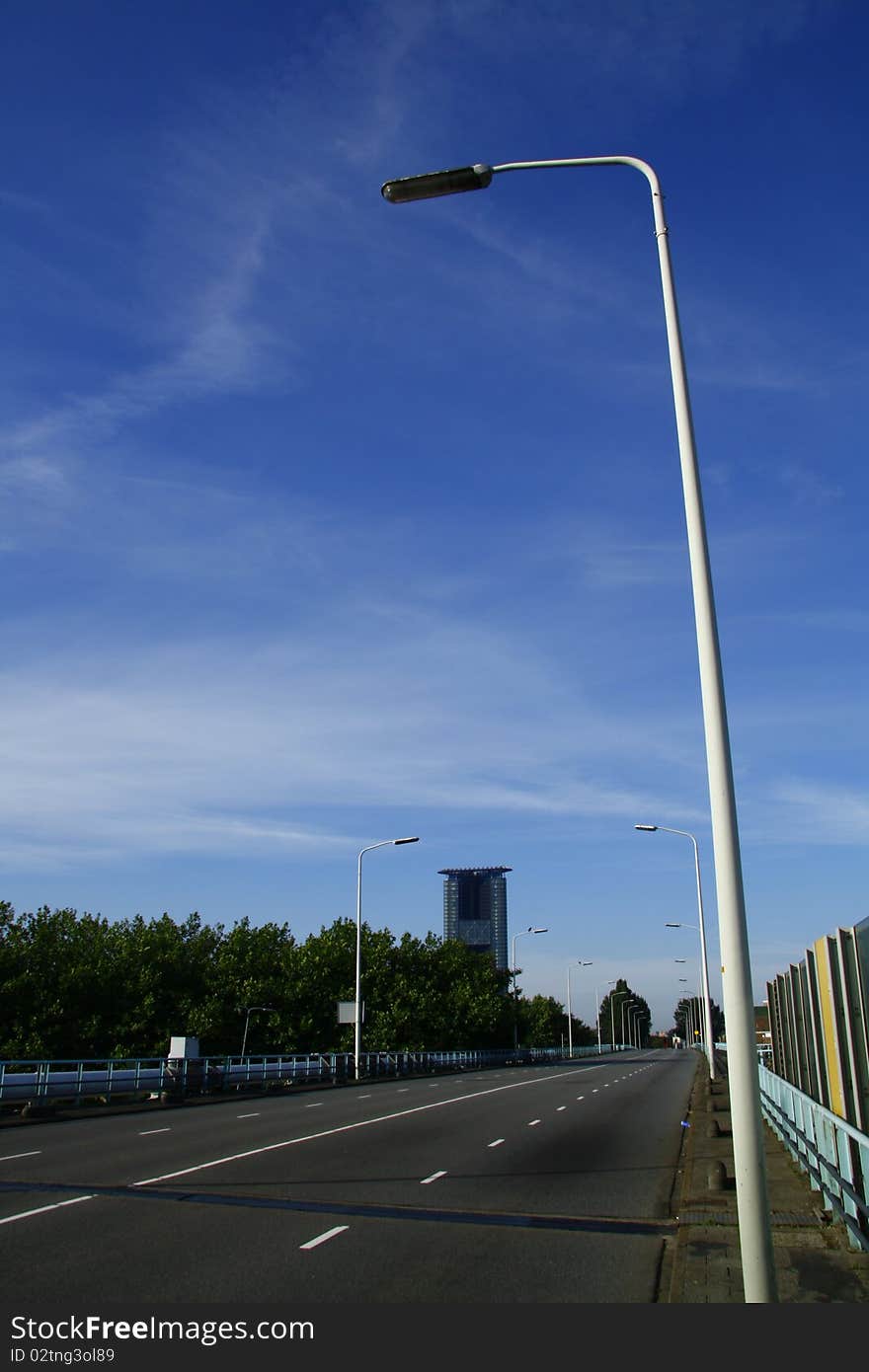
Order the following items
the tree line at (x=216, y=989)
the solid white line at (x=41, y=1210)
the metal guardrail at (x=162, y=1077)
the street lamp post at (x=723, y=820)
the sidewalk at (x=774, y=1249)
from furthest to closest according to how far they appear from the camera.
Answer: the tree line at (x=216, y=989) → the metal guardrail at (x=162, y=1077) → the solid white line at (x=41, y=1210) → the sidewalk at (x=774, y=1249) → the street lamp post at (x=723, y=820)

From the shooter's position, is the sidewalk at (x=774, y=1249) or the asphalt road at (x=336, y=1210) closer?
the sidewalk at (x=774, y=1249)

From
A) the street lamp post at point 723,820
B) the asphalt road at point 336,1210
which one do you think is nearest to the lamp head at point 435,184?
the street lamp post at point 723,820

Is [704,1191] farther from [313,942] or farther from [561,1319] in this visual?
[313,942]

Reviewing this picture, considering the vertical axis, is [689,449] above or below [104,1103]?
above

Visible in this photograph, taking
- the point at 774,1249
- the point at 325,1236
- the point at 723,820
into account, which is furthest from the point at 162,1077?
the point at 723,820

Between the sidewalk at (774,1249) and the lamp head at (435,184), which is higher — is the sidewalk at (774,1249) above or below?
below

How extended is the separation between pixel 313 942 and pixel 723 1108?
8551 centimetres

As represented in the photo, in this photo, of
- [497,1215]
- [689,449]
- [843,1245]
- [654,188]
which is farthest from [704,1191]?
[654,188]

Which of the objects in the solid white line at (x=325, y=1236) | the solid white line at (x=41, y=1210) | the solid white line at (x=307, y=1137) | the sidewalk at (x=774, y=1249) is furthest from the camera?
the solid white line at (x=307, y=1137)

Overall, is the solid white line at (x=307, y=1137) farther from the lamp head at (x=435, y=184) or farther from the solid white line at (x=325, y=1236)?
the lamp head at (x=435, y=184)

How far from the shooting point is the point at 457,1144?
1961 centimetres

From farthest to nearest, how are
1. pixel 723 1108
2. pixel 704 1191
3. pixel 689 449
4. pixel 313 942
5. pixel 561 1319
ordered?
pixel 313 942, pixel 723 1108, pixel 704 1191, pixel 689 449, pixel 561 1319

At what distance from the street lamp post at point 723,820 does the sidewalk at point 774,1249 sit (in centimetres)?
139

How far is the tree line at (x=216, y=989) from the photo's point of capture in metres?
87.5
